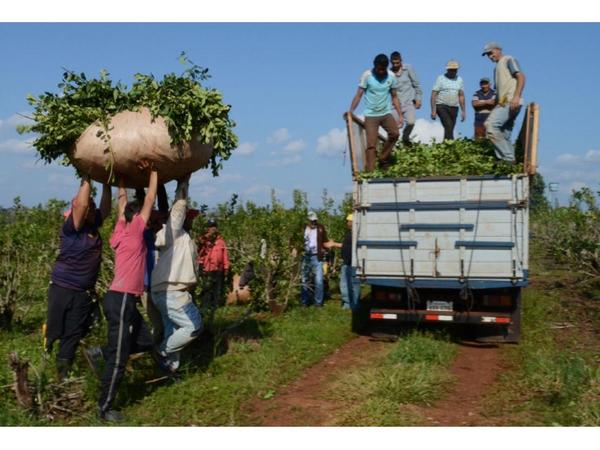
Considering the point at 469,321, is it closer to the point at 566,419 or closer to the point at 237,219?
the point at 566,419

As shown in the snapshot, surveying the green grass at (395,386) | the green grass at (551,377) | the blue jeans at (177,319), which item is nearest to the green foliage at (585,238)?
the green grass at (551,377)

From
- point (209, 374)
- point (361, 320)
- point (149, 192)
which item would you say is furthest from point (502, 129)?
point (149, 192)

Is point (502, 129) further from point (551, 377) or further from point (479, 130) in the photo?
point (551, 377)

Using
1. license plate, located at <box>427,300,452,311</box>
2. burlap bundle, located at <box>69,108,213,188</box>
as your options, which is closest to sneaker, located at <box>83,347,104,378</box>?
burlap bundle, located at <box>69,108,213,188</box>

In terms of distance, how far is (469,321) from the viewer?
328 inches

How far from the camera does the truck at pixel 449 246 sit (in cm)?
795

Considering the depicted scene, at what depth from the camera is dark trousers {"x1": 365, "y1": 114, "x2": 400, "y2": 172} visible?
959 cm

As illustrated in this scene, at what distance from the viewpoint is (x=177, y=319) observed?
6.26 meters

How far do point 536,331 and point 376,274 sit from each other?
2486 mm

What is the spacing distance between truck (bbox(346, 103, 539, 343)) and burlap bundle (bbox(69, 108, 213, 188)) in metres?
3.36

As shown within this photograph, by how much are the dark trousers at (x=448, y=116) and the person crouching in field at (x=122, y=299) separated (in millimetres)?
7125

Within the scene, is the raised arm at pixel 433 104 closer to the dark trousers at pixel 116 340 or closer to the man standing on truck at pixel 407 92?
the man standing on truck at pixel 407 92

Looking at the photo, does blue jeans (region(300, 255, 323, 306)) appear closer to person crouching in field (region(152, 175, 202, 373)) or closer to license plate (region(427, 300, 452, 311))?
license plate (region(427, 300, 452, 311))

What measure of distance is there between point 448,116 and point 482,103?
618 millimetres
